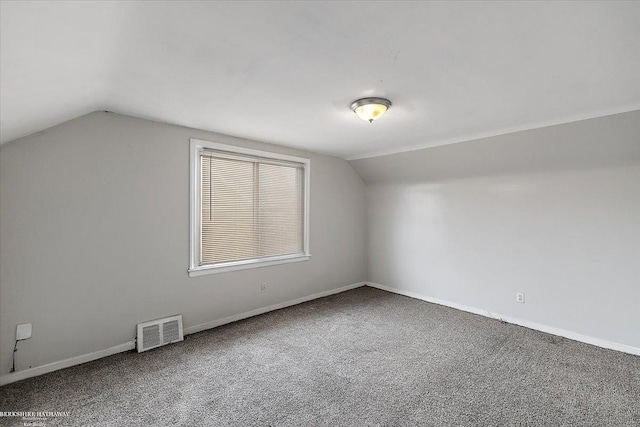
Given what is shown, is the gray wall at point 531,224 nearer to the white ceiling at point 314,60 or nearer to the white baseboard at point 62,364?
the white ceiling at point 314,60

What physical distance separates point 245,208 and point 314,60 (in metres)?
2.41

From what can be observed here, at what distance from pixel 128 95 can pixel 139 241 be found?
1382 mm

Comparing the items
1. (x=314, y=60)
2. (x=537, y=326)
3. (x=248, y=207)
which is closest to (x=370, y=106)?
(x=314, y=60)

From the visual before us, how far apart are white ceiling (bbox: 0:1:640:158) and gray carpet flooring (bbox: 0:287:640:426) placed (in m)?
2.01

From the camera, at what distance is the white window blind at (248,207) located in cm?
352

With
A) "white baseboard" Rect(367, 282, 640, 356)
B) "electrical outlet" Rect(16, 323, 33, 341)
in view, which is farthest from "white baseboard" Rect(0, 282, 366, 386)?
"white baseboard" Rect(367, 282, 640, 356)

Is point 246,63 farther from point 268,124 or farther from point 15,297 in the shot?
point 15,297

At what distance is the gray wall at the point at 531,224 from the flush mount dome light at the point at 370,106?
174cm

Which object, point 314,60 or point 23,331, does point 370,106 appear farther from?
point 23,331

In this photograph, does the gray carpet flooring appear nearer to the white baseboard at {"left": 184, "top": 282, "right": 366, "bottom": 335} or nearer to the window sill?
the white baseboard at {"left": 184, "top": 282, "right": 366, "bottom": 335}

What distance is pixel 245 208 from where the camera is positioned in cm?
387

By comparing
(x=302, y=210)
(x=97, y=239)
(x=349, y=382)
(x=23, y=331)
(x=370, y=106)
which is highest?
(x=370, y=106)

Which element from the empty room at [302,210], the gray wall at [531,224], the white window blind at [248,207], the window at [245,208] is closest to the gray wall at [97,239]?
the empty room at [302,210]

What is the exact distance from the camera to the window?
3.44m
